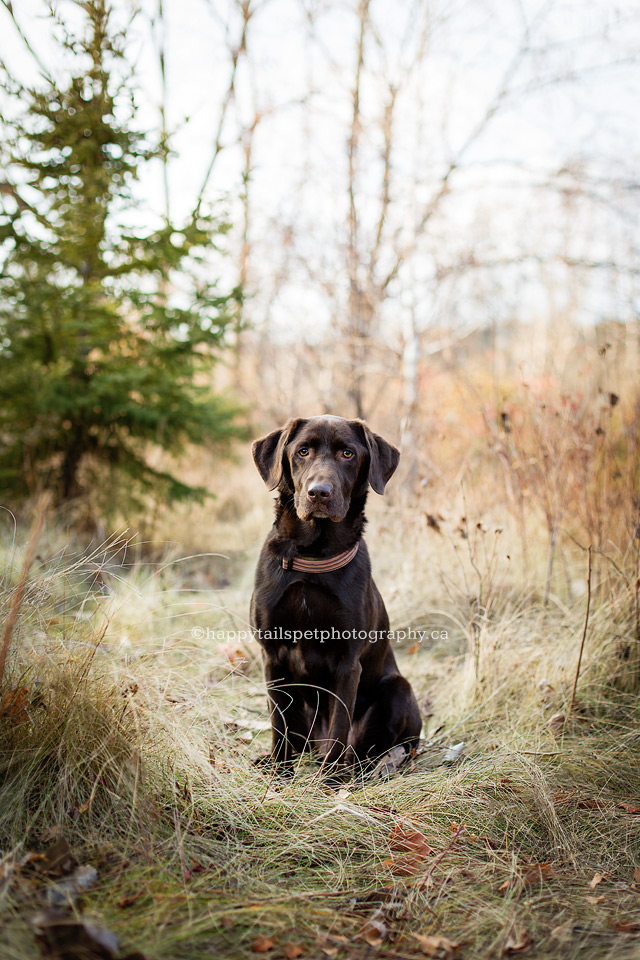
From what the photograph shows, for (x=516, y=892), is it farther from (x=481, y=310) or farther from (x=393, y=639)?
(x=481, y=310)

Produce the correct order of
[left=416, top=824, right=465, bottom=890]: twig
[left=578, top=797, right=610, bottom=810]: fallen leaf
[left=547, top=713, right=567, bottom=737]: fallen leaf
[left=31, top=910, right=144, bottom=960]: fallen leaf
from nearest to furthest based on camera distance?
[left=31, top=910, right=144, bottom=960]: fallen leaf, [left=416, top=824, right=465, bottom=890]: twig, [left=578, top=797, right=610, bottom=810]: fallen leaf, [left=547, top=713, right=567, bottom=737]: fallen leaf

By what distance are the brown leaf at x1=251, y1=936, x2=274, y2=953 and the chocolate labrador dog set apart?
106 cm

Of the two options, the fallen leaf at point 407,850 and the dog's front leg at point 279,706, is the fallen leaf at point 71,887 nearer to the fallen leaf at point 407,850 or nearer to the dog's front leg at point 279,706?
the fallen leaf at point 407,850

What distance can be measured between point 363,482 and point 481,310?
9052 millimetres

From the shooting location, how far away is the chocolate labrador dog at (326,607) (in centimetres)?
268

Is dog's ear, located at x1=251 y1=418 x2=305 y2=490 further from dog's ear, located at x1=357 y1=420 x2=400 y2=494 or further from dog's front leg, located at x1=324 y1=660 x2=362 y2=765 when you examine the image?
dog's front leg, located at x1=324 y1=660 x2=362 y2=765

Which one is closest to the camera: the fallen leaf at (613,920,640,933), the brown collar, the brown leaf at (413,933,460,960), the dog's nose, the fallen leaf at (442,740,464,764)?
the brown leaf at (413,933,460,960)

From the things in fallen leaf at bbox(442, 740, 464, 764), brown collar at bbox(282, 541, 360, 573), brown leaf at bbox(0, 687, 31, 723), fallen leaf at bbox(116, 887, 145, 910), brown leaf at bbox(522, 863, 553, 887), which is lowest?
fallen leaf at bbox(442, 740, 464, 764)

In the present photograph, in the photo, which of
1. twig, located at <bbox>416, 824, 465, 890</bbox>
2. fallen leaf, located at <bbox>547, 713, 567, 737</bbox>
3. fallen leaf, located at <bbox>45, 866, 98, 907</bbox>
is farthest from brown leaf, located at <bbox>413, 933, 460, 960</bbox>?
fallen leaf, located at <bbox>547, 713, 567, 737</bbox>

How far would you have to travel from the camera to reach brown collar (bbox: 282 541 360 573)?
107 inches

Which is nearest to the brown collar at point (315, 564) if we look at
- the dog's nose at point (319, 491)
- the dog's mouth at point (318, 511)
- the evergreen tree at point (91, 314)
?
the dog's mouth at point (318, 511)

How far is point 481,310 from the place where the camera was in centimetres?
1109

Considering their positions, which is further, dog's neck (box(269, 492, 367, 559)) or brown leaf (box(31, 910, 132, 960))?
dog's neck (box(269, 492, 367, 559))

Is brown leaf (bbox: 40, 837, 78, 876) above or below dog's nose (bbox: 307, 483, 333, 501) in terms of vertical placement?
below
